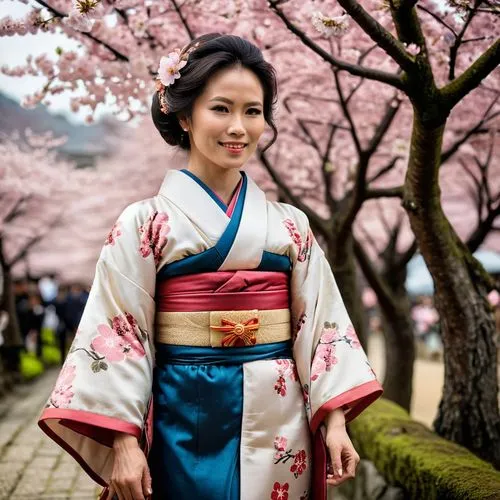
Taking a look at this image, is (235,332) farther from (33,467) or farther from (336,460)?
(33,467)

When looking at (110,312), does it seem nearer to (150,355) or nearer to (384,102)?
(150,355)

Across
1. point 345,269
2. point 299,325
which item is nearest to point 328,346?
point 299,325

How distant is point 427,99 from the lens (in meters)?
2.81

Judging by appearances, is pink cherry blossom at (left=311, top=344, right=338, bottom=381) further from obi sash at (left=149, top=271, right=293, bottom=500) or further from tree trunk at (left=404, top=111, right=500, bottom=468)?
tree trunk at (left=404, top=111, right=500, bottom=468)

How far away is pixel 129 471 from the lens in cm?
187

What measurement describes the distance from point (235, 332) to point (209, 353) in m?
0.11

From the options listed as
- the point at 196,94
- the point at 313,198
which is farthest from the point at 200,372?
the point at 313,198

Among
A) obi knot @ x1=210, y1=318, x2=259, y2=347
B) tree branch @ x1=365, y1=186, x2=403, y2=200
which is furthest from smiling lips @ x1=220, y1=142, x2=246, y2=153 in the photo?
tree branch @ x1=365, y1=186, x2=403, y2=200

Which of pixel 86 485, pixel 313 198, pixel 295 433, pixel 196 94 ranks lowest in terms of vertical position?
pixel 86 485

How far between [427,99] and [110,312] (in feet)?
5.78

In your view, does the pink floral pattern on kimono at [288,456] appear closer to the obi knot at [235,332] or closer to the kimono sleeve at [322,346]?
the kimono sleeve at [322,346]

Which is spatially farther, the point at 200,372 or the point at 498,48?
the point at 498,48

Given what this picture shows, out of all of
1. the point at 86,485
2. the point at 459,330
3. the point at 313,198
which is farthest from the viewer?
the point at 313,198

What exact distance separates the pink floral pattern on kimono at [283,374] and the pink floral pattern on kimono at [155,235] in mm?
553
